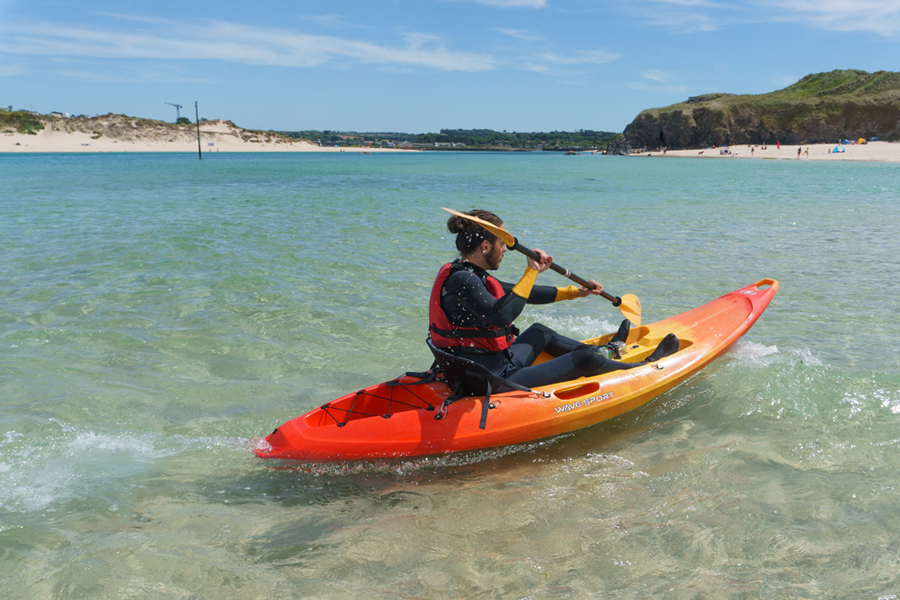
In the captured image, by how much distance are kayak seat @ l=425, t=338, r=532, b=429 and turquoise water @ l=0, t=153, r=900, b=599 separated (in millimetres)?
374

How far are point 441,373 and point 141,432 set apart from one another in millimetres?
2221

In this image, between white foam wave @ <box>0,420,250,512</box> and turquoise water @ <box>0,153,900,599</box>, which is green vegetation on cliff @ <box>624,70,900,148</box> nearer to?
turquoise water @ <box>0,153,900,599</box>

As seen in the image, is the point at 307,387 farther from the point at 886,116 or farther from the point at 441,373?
the point at 886,116

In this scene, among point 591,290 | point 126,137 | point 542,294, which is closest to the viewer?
point 542,294

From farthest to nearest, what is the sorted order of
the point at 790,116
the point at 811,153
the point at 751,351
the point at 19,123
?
1. the point at 19,123
2. the point at 790,116
3. the point at 811,153
4. the point at 751,351

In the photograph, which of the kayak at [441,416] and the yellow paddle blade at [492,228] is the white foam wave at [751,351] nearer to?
the kayak at [441,416]

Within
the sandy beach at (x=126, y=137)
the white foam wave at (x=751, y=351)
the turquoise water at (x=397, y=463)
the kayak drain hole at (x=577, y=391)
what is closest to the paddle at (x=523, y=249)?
the turquoise water at (x=397, y=463)

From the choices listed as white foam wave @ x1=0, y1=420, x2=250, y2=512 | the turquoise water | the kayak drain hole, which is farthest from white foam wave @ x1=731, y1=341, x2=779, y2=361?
white foam wave @ x1=0, y1=420, x2=250, y2=512

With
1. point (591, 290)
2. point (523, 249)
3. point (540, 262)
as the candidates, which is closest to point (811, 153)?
point (591, 290)

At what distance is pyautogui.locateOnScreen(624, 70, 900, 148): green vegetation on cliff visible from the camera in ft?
225

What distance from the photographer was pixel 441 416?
3768 millimetres

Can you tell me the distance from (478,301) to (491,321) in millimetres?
159

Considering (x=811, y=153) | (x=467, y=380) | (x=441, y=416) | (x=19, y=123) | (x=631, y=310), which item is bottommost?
(x=441, y=416)

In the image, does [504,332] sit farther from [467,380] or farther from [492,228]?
[492,228]
